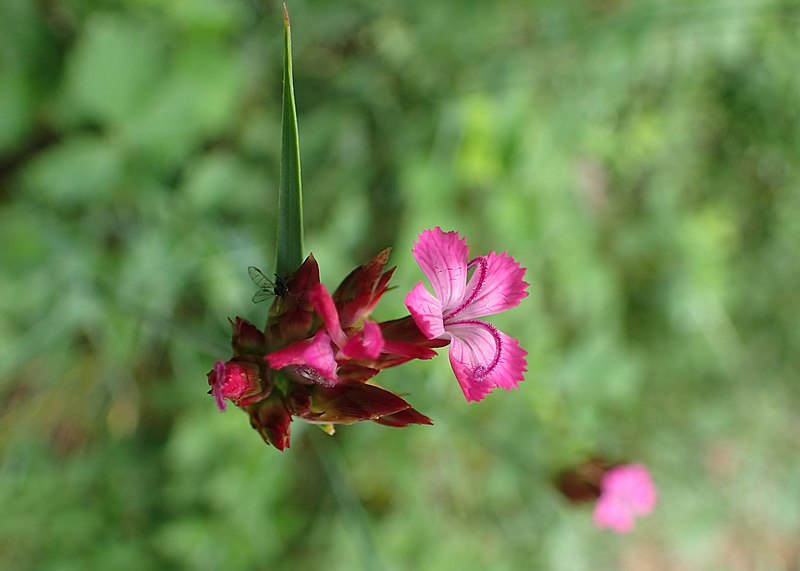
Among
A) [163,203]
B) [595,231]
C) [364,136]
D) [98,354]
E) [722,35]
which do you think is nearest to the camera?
[163,203]

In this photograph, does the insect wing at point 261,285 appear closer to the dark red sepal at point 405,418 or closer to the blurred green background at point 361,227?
the dark red sepal at point 405,418

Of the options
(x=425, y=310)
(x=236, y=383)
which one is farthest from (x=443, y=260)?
(x=236, y=383)

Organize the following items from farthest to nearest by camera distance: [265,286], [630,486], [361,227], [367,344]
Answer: [361,227], [630,486], [265,286], [367,344]

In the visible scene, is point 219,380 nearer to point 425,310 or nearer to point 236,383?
point 236,383

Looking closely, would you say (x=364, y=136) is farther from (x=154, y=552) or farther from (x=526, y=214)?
(x=154, y=552)

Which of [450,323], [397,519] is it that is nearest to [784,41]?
[397,519]

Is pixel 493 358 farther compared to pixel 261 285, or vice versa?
pixel 261 285

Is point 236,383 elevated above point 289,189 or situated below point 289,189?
below
